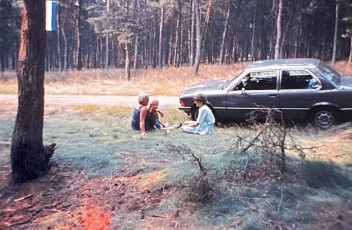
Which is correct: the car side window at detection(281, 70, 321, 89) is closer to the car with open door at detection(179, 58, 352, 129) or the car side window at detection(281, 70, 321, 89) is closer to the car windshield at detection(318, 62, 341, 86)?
the car with open door at detection(179, 58, 352, 129)

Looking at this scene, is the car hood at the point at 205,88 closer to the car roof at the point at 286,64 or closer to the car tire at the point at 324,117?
the car roof at the point at 286,64

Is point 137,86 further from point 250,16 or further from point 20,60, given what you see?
point 250,16

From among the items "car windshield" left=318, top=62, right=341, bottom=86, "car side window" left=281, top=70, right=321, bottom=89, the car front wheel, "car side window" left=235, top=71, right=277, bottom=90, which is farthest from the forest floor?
"car side window" left=235, top=71, right=277, bottom=90

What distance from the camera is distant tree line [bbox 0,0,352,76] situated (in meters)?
26.1

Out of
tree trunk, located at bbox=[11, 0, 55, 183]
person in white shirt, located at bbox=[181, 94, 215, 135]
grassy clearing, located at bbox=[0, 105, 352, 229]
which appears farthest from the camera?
person in white shirt, located at bbox=[181, 94, 215, 135]

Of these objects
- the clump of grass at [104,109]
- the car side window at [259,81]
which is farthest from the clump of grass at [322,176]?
the clump of grass at [104,109]

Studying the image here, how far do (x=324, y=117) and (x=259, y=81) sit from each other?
5.48 ft

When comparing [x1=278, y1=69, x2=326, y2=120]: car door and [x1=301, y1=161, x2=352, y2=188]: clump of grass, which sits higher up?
[x1=278, y1=69, x2=326, y2=120]: car door

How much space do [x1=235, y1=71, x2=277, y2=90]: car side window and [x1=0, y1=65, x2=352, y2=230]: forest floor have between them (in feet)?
8.39

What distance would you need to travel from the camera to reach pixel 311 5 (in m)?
31.5

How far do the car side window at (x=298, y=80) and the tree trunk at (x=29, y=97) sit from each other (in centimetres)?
559

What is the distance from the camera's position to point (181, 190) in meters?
4.45

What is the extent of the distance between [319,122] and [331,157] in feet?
10.0

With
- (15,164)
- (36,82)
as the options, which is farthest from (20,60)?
(15,164)
